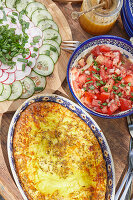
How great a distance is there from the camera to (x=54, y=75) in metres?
3.21

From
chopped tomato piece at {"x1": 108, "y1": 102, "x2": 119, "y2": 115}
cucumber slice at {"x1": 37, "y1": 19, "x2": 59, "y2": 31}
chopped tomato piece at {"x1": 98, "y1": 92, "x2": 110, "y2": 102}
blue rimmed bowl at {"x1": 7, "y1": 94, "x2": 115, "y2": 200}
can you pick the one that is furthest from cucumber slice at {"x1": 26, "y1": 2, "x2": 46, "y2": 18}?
chopped tomato piece at {"x1": 108, "y1": 102, "x2": 119, "y2": 115}

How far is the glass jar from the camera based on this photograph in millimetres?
2941

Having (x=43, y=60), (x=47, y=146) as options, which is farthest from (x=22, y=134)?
(x=43, y=60)

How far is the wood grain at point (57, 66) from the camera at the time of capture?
309 centimetres

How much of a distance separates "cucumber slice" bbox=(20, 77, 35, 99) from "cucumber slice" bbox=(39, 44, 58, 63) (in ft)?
1.27

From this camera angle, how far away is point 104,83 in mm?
3023

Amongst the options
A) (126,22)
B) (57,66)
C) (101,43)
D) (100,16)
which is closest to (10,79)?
(57,66)

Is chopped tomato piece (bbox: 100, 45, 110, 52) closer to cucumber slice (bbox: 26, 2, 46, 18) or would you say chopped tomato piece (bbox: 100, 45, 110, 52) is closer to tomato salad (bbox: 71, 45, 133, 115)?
tomato salad (bbox: 71, 45, 133, 115)

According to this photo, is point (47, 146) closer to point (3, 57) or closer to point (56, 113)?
point (56, 113)

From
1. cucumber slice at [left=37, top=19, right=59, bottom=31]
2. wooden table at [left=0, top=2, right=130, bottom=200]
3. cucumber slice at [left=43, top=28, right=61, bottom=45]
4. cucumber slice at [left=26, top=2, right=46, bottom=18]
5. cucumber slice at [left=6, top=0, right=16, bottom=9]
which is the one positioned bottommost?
wooden table at [left=0, top=2, right=130, bottom=200]

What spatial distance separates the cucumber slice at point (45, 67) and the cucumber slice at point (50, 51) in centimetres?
5

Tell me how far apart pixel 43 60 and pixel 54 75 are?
8.9 inches

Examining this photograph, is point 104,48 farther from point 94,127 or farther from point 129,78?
point 94,127

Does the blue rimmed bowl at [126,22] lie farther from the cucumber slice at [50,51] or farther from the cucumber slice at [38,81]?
the cucumber slice at [38,81]
